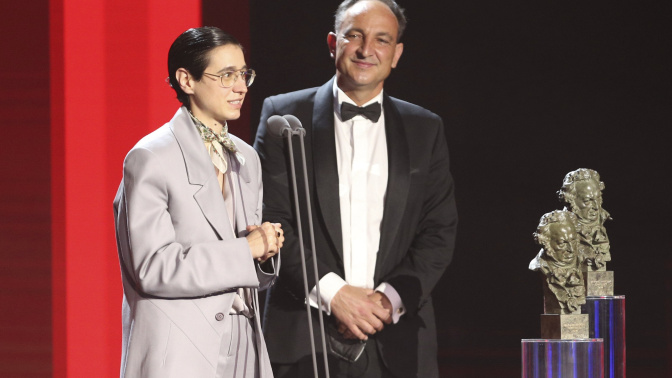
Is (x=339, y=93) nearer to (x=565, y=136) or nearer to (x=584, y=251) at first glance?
(x=584, y=251)

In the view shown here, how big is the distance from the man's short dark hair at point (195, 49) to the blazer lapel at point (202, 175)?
0.12 meters

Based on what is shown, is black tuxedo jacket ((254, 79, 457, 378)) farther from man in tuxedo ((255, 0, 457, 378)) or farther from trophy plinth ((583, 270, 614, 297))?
trophy plinth ((583, 270, 614, 297))

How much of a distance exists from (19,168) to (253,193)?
1.91m

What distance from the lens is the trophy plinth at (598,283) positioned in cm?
334

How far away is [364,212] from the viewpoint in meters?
2.81

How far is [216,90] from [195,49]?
0.37ft

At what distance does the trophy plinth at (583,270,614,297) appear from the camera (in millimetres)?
3344

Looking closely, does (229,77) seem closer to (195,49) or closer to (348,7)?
(195,49)

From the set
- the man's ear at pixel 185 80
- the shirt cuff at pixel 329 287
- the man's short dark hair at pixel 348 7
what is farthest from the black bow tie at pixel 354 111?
the man's ear at pixel 185 80

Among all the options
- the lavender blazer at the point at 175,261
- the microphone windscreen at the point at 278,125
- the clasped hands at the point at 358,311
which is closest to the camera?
the lavender blazer at the point at 175,261

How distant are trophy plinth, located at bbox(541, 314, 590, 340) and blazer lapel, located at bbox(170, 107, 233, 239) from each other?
1276mm

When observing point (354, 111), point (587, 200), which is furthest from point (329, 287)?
point (587, 200)

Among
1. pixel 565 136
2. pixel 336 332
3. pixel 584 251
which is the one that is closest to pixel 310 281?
pixel 336 332

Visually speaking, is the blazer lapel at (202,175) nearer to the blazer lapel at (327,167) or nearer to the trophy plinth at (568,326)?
the blazer lapel at (327,167)
